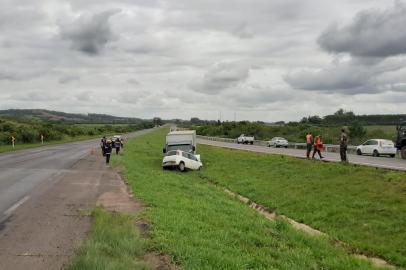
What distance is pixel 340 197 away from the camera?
795 inches

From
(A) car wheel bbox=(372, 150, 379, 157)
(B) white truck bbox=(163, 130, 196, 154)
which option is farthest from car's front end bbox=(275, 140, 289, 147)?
(B) white truck bbox=(163, 130, 196, 154)

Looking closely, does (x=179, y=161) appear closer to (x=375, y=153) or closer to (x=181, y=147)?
(x=181, y=147)

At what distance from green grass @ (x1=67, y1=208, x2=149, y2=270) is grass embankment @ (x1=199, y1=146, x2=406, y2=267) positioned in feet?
20.0

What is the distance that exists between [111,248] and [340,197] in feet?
42.4

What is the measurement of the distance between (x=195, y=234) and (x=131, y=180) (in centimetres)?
1280

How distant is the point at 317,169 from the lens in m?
27.9

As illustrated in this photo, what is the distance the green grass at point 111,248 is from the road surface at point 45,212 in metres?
0.33

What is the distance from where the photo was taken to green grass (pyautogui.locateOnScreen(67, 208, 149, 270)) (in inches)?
313

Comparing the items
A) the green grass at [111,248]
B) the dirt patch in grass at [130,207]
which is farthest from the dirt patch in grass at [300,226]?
the green grass at [111,248]

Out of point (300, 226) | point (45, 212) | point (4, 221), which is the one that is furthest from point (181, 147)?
point (4, 221)

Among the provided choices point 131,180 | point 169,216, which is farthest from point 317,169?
point 169,216

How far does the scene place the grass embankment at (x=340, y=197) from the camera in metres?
14.5

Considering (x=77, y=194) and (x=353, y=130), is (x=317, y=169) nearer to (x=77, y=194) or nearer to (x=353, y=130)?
(x=77, y=194)

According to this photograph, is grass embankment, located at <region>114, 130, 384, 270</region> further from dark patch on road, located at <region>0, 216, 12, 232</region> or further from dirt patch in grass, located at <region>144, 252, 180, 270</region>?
dark patch on road, located at <region>0, 216, 12, 232</region>
